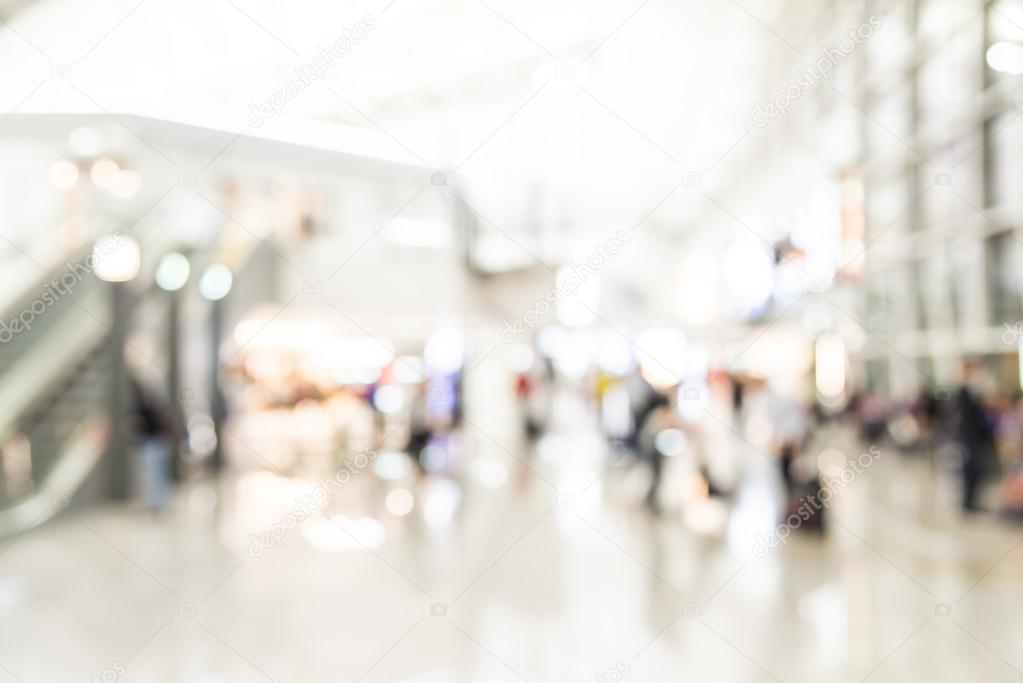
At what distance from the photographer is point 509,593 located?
5.55 meters

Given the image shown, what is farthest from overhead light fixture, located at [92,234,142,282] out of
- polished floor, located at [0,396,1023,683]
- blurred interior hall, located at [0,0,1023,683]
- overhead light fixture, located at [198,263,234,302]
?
polished floor, located at [0,396,1023,683]

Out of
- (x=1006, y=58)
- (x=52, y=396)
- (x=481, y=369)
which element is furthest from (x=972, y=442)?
(x=52, y=396)

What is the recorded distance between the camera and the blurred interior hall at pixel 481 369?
16.2ft

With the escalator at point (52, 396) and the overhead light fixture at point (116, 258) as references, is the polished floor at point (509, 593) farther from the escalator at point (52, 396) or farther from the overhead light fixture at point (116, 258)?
the overhead light fixture at point (116, 258)

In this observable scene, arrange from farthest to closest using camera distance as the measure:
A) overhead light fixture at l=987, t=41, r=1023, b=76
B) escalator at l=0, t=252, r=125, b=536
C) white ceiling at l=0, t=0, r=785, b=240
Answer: white ceiling at l=0, t=0, r=785, b=240 < overhead light fixture at l=987, t=41, r=1023, b=76 < escalator at l=0, t=252, r=125, b=536

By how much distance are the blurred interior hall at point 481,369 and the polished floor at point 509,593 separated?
0.13 ft

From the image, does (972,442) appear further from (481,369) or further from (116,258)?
(116,258)

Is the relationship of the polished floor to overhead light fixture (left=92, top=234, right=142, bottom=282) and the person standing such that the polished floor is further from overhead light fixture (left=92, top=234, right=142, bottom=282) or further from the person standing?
overhead light fixture (left=92, top=234, right=142, bottom=282)

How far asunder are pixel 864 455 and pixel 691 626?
10.9 m

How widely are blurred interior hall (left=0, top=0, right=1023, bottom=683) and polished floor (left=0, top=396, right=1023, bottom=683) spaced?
0.13 ft

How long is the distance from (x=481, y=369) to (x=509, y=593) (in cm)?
950

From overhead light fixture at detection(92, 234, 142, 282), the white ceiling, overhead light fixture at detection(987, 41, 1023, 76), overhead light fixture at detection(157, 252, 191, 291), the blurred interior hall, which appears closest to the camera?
the blurred interior hall

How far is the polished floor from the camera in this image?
4.14m

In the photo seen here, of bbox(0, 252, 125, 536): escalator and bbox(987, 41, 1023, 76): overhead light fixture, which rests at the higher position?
bbox(987, 41, 1023, 76): overhead light fixture
